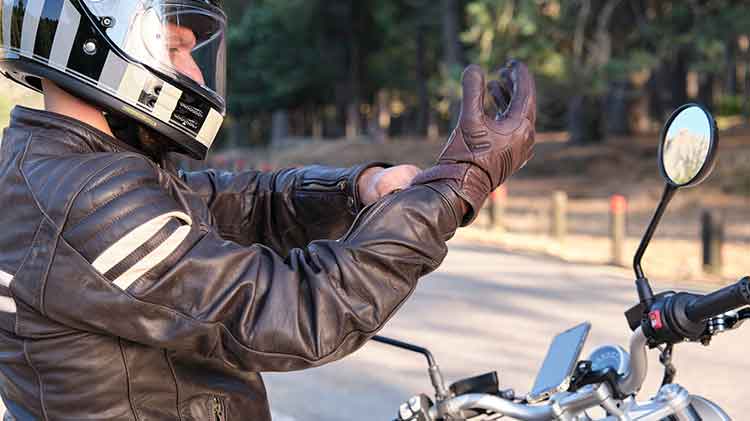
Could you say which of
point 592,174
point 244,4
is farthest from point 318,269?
point 244,4

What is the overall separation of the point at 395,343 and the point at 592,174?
21833 millimetres

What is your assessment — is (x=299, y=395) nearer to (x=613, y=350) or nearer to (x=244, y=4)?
(x=613, y=350)

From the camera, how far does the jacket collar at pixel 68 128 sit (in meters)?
1.71

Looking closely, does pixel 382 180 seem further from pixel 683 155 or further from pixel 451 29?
pixel 451 29

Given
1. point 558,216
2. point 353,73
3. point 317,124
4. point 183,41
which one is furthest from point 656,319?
point 317,124

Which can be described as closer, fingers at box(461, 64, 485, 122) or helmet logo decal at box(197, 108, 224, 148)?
fingers at box(461, 64, 485, 122)

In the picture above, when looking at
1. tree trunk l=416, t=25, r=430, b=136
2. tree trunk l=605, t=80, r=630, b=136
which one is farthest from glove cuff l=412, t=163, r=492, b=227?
tree trunk l=416, t=25, r=430, b=136

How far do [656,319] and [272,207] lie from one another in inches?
39.9

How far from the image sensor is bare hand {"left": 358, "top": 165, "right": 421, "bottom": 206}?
203cm

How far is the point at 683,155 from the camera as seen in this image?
75.9 inches

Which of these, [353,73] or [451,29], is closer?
[451,29]

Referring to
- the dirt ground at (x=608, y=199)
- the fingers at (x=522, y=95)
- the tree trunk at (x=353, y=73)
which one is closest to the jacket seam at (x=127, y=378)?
the fingers at (x=522, y=95)

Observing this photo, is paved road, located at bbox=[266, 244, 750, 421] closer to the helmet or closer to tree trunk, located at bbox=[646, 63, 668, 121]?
the helmet

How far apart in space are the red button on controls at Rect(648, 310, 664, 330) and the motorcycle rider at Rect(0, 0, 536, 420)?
409mm
